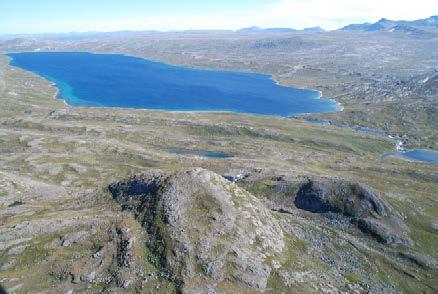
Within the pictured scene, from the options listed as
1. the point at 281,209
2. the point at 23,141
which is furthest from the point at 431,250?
the point at 23,141

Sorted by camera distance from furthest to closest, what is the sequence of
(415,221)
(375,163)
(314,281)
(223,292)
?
(375,163) < (415,221) < (314,281) < (223,292)

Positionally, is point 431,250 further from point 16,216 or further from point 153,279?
point 16,216

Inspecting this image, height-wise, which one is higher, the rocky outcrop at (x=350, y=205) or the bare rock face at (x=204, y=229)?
the bare rock face at (x=204, y=229)

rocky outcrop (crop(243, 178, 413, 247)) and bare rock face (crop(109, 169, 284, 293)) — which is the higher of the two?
bare rock face (crop(109, 169, 284, 293))

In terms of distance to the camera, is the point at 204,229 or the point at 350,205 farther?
the point at 350,205

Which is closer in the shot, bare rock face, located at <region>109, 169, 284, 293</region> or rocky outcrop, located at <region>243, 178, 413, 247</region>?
bare rock face, located at <region>109, 169, 284, 293</region>

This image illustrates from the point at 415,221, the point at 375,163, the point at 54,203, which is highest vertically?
the point at 54,203

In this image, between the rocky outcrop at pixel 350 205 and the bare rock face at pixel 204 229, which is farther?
the rocky outcrop at pixel 350 205

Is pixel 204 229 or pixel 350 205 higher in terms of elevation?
pixel 204 229
